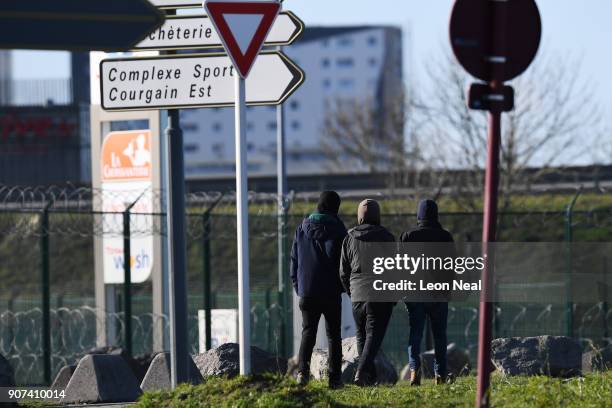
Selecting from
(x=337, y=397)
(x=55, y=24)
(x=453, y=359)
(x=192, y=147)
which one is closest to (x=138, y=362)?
(x=337, y=397)

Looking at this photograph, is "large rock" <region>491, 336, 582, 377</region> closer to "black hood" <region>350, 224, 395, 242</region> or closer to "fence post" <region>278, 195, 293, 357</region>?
"black hood" <region>350, 224, 395, 242</region>

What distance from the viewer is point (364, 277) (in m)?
10.8

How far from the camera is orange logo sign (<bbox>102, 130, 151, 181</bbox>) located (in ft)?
55.3

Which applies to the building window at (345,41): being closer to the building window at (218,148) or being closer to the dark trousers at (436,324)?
the building window at (218,148)

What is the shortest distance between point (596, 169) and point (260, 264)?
947cm

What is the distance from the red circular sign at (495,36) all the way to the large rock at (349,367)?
5266 millimetres

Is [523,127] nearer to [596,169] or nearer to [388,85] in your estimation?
[596,169]

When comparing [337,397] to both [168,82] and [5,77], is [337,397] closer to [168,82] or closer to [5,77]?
[168,82]

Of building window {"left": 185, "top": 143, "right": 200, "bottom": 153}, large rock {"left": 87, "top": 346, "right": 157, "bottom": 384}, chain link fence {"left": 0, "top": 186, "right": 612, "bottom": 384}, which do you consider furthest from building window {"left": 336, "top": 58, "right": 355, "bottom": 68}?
large rock {"left": 87, "top": 346, "right": 157, "bottom": 384}

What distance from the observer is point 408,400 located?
900cm

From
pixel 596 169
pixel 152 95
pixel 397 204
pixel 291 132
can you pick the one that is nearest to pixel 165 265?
pixel 152 95

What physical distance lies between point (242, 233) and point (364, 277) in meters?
2.36

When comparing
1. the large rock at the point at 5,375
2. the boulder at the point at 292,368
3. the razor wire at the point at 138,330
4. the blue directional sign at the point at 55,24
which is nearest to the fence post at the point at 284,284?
the razor wire at the point at 138,330

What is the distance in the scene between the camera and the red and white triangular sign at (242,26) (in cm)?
852
